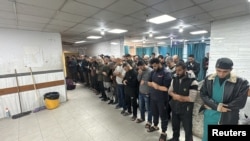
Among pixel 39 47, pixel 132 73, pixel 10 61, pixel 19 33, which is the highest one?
pixel 19 33

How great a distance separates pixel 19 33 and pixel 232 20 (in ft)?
19.4

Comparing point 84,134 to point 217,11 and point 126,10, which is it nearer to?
point 126,10

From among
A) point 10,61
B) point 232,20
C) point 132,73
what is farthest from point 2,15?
point 232,20

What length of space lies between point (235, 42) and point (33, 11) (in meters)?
4.66

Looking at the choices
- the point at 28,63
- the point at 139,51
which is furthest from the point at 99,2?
the point at 139,51

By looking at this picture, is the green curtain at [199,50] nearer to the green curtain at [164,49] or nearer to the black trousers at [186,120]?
the green curtain at [164,49]

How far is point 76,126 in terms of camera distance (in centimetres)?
290

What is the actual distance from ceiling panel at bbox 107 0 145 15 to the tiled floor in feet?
8.04

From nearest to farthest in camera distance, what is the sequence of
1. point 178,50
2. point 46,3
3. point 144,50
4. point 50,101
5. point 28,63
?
point 46,3 < point 50,101 < point 28,63 < point 178,50 < point 144,50

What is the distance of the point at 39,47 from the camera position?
4168 millimetres

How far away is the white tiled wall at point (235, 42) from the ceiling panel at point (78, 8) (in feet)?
10.9

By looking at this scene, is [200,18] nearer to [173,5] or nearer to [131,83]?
[173,5]

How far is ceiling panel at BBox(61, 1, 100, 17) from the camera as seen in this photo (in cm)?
219

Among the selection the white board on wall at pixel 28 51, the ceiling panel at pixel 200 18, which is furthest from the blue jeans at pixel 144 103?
the white board on wall at pixel 28 51
